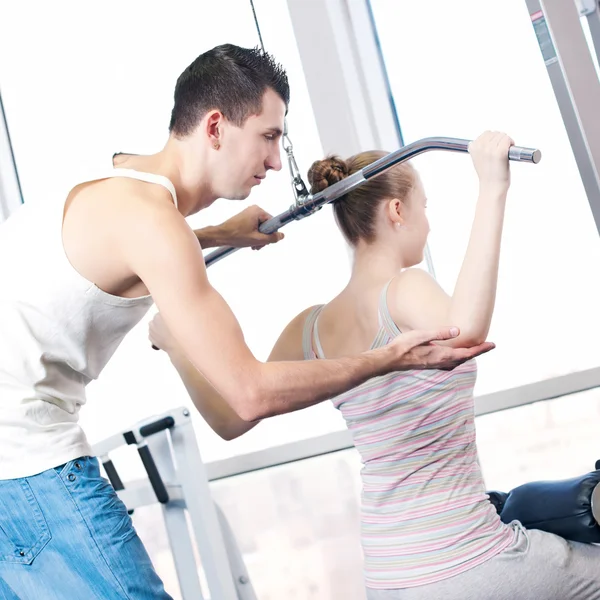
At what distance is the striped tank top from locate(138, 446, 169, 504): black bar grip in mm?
749

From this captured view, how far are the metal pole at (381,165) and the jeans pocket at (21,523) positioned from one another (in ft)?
2.58

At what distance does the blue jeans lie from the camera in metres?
1.18

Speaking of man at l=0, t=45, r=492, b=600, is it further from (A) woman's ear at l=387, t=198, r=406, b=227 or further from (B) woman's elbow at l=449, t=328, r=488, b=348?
(A) woman's ear at l=387, t=198, r=406, b=227

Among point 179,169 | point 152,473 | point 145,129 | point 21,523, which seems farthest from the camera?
point 145,129

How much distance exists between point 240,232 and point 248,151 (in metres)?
0.44

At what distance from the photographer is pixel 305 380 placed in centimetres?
116

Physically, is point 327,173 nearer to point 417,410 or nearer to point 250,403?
point 417,410

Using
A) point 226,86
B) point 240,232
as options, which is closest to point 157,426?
point 240,232

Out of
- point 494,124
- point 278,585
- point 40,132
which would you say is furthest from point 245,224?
point 40,132

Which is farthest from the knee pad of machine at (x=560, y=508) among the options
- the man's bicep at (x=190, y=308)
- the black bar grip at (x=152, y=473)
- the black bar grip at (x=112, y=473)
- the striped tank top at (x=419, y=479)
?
the black bar grip at (x=112, y=473)

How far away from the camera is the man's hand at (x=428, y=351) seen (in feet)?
4.08

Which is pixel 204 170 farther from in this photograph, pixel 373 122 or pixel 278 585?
pixel 278 585

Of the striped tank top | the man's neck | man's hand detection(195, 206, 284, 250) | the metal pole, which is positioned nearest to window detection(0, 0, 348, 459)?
man's hand detection(195, 206, 284, 250)

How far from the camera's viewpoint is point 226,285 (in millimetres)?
2699
